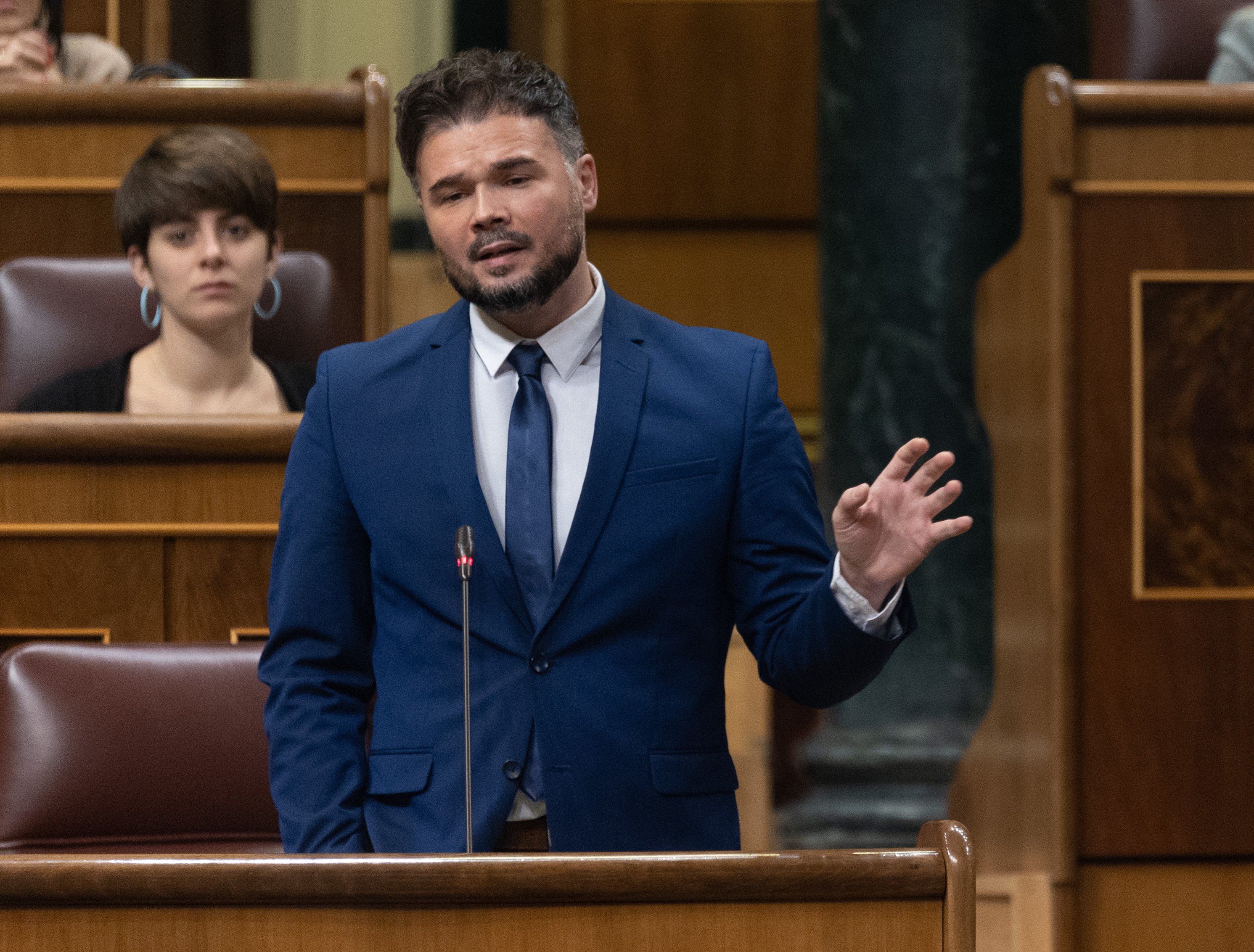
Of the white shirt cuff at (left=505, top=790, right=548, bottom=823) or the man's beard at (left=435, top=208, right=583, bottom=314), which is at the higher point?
the man's beard at (left=435, top=208, right=583, bottom=314)

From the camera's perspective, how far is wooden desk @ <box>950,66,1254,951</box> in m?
1.33

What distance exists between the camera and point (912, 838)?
1.82 meters

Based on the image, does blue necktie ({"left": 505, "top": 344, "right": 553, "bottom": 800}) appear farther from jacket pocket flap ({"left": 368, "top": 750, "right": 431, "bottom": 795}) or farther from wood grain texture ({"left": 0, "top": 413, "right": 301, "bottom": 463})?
wood grain texture ({"left": 0, "top": 413, "right": 301, "bottom": 463})

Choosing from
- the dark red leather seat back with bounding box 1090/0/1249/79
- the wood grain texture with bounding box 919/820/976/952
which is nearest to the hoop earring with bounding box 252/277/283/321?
the dark red leather seat back with bounding box 1090/0/1249/79

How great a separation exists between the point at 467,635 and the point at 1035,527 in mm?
807

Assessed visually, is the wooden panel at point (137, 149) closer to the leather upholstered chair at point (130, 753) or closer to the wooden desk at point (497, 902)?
the leather upholstered chair at point (130, 753)

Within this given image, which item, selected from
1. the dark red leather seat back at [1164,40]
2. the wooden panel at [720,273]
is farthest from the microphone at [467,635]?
the wooden panel at [720,273]

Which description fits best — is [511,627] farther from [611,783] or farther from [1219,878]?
[1219,878]

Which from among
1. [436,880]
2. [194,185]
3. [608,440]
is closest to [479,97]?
[608,440]

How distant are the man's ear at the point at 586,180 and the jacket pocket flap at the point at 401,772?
0.29 m

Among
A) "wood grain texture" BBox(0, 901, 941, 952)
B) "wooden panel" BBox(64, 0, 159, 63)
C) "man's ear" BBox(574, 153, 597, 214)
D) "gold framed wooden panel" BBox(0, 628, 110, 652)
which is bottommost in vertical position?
"wood grain texture" BBox(0, 901, 941, 952)

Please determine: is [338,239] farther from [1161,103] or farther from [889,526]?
[889,526]

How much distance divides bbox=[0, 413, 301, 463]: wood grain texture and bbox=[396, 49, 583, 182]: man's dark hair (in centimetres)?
38

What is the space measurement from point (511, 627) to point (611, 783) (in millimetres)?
89
